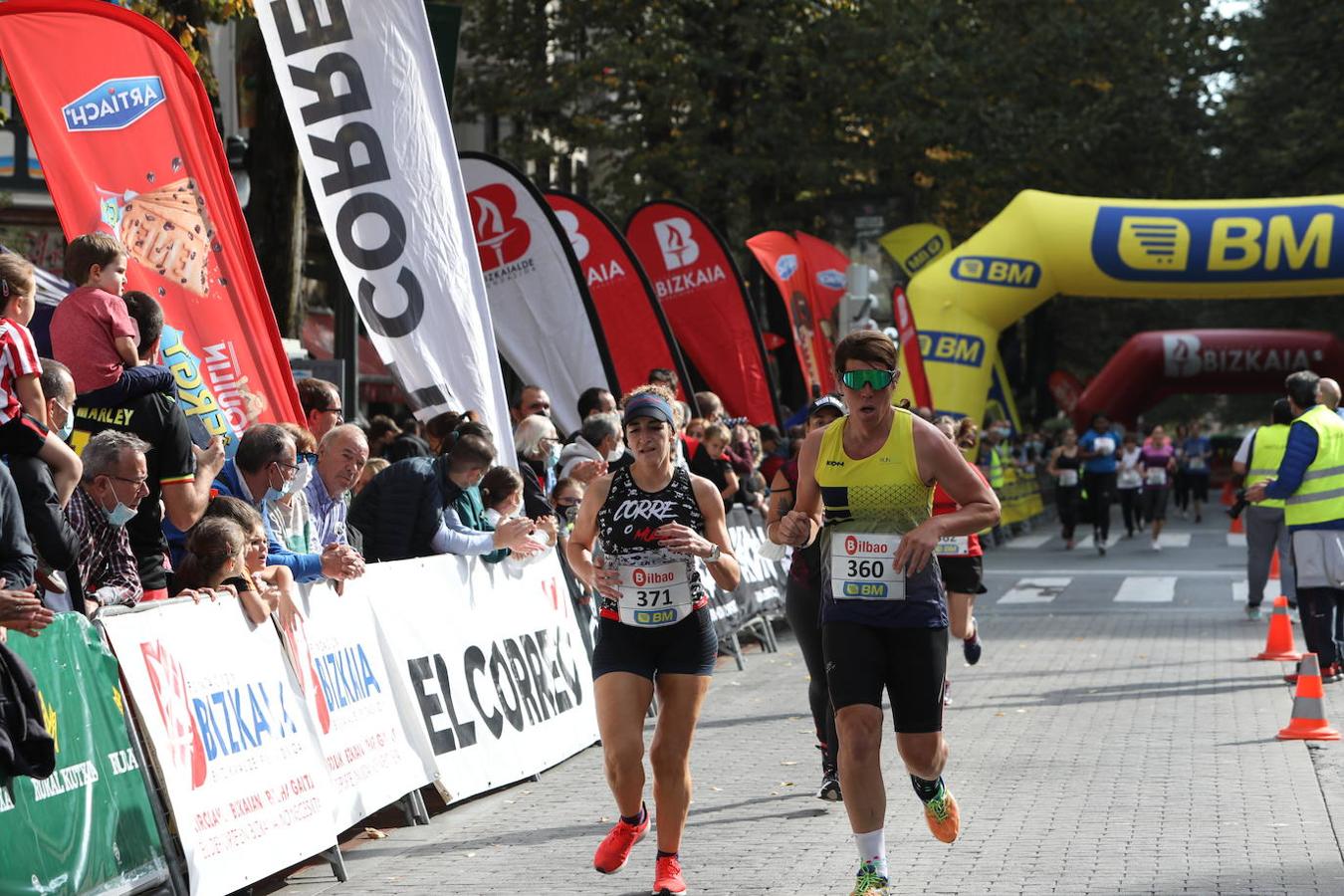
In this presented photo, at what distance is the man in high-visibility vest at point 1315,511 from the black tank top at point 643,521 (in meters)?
6.63

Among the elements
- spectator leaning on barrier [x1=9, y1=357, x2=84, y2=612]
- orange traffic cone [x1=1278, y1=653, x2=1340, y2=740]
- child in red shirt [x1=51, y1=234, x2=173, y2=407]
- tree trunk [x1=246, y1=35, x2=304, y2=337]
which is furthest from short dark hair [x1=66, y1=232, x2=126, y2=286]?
tree trunk [x1=246, y1=35, x2=304, y2=337]

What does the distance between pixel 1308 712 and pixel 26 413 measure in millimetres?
7157

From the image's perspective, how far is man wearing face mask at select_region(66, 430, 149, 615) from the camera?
6.48 m

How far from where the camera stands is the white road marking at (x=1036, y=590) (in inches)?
790

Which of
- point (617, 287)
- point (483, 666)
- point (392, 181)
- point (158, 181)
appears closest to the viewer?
point (158, 181)

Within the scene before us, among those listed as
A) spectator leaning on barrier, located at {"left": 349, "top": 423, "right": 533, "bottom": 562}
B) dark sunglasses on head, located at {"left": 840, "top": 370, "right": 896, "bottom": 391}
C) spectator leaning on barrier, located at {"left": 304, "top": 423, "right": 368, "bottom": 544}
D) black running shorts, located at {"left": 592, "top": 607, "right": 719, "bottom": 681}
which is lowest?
black running shorts, located at {"left": 592, "top": 607, "right": 719, "bottom": 681}

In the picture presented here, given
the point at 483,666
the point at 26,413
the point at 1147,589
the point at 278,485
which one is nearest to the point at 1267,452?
the point at 1147,589

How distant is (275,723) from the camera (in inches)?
276

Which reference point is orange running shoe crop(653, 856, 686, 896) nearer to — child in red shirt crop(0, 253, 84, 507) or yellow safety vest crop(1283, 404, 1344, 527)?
child in red shirt crop(0, 253, 84, 507)

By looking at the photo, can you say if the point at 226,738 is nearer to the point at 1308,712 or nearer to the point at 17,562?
the point at 17,562

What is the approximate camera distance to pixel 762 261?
24672mm

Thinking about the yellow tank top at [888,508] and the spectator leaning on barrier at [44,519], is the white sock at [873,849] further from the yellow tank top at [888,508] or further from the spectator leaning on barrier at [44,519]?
the spectator leaning on barrier at [44,519]

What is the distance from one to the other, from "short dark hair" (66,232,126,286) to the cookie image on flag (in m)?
1.18

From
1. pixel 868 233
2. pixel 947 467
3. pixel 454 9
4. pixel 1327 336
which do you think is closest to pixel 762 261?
pixel 868 233
